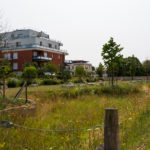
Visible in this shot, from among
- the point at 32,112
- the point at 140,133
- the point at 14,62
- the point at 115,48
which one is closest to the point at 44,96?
the point at 32,112

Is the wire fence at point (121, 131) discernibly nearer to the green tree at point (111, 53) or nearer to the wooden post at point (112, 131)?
the wooden post at point (112, 131)

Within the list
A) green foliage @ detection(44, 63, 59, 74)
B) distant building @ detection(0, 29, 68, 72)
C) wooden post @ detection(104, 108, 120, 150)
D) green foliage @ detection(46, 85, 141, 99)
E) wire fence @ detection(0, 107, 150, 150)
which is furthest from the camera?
distant building @ detection(0, 29, 68, 72)

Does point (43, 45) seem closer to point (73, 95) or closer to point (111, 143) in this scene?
point (73, 95)

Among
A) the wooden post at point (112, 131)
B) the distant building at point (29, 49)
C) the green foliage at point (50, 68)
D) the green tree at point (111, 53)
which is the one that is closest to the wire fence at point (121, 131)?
the wooden post at point (112, 131)

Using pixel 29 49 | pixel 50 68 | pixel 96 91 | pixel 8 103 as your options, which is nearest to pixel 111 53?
pixel 96 91

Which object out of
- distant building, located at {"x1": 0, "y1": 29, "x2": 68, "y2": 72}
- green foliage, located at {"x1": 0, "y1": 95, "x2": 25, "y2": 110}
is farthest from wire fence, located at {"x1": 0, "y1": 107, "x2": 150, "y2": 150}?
distant building, located at {"x1": 0, "y1": 29, "x2": 68, "y2": 72}

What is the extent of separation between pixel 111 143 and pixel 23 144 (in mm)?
2325

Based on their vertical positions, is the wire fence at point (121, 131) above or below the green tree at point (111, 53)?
below

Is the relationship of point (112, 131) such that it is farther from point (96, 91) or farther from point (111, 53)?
A: point (111, 53)

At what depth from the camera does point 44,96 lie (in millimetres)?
10945

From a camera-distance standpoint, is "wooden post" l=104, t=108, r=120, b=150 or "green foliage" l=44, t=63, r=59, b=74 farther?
"green foliage" l=44, t=63, r=59, b=74

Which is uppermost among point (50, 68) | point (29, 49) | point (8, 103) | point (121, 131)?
point (29, 49)

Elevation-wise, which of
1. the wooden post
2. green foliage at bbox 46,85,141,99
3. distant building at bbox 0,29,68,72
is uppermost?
distant building at bbox 0,29,68,72

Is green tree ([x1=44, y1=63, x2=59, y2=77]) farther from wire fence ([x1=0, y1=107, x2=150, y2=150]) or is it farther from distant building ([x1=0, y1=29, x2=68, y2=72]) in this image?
wire fence ([x1=0, y1=107, x2=150, y2=150])
